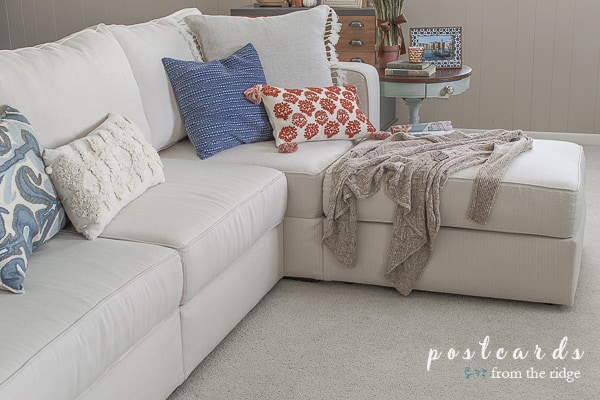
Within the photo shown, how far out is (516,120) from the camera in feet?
16.6

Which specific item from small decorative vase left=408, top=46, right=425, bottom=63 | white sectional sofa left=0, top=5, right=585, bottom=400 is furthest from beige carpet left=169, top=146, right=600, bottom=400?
small decorative vase left=408, top=46, right=425, bottom=63

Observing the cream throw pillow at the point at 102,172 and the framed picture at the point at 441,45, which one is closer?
the cream throw pillow at the point at 102,172

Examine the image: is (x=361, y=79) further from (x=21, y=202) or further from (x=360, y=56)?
(x=21, y=202)

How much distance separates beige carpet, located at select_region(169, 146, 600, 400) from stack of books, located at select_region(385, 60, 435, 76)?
4.34 feet

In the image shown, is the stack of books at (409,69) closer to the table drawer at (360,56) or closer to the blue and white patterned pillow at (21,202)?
the table drawer at (360,56)

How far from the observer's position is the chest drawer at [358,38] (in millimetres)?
4469

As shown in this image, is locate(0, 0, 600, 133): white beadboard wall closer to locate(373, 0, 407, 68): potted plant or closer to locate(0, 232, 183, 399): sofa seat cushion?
locate(373, 0, 407, 68): potted plant

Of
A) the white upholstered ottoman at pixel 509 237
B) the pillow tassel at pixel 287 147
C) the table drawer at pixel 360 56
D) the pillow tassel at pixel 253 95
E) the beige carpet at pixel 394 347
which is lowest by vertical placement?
the beige carpet at pixel 394 347

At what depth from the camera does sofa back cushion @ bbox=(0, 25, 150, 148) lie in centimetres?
236

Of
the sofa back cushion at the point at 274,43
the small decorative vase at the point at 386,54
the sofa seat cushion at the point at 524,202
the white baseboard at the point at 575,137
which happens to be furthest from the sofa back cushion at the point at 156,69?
the white baseboard at the point at 575,137

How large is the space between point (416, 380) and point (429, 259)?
603 mm

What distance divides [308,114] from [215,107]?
360mm

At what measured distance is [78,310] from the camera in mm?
1802

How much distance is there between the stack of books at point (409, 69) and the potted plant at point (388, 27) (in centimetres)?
32
